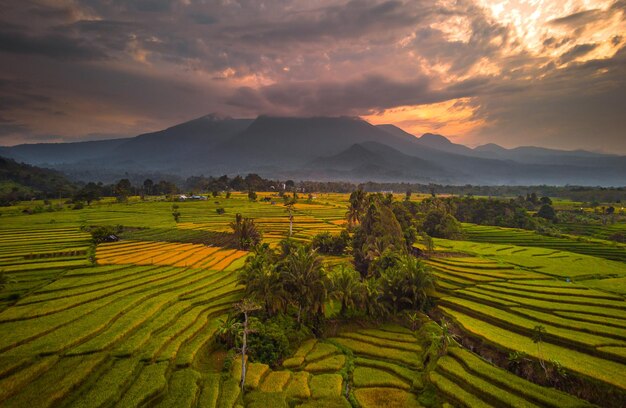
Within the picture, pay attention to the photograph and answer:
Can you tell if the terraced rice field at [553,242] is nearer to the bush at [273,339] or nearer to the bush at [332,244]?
the bush at [332,244]

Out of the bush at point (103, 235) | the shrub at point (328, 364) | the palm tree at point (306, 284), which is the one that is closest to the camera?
the shrub at point (328, 364)

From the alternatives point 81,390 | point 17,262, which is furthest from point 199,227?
point 81,390

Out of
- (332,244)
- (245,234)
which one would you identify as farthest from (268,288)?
(332,244)

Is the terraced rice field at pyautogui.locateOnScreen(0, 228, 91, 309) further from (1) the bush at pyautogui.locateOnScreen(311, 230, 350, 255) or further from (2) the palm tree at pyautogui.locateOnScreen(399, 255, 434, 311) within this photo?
(2) the palm tree at pyautogui.locateOnScreen(399, 255, 434, 311)

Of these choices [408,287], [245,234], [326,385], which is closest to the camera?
[326,385]

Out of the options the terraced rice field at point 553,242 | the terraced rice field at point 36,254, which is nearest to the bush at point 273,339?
the terraced rice field at point 36,254

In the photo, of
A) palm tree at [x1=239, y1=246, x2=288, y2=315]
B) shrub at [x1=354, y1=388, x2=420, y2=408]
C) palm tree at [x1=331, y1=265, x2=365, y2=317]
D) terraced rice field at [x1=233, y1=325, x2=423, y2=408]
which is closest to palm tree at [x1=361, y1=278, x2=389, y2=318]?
palm tree at [x1=331, y1=265, x2=365, y2=317]

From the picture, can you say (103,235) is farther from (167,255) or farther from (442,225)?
(442,225)
